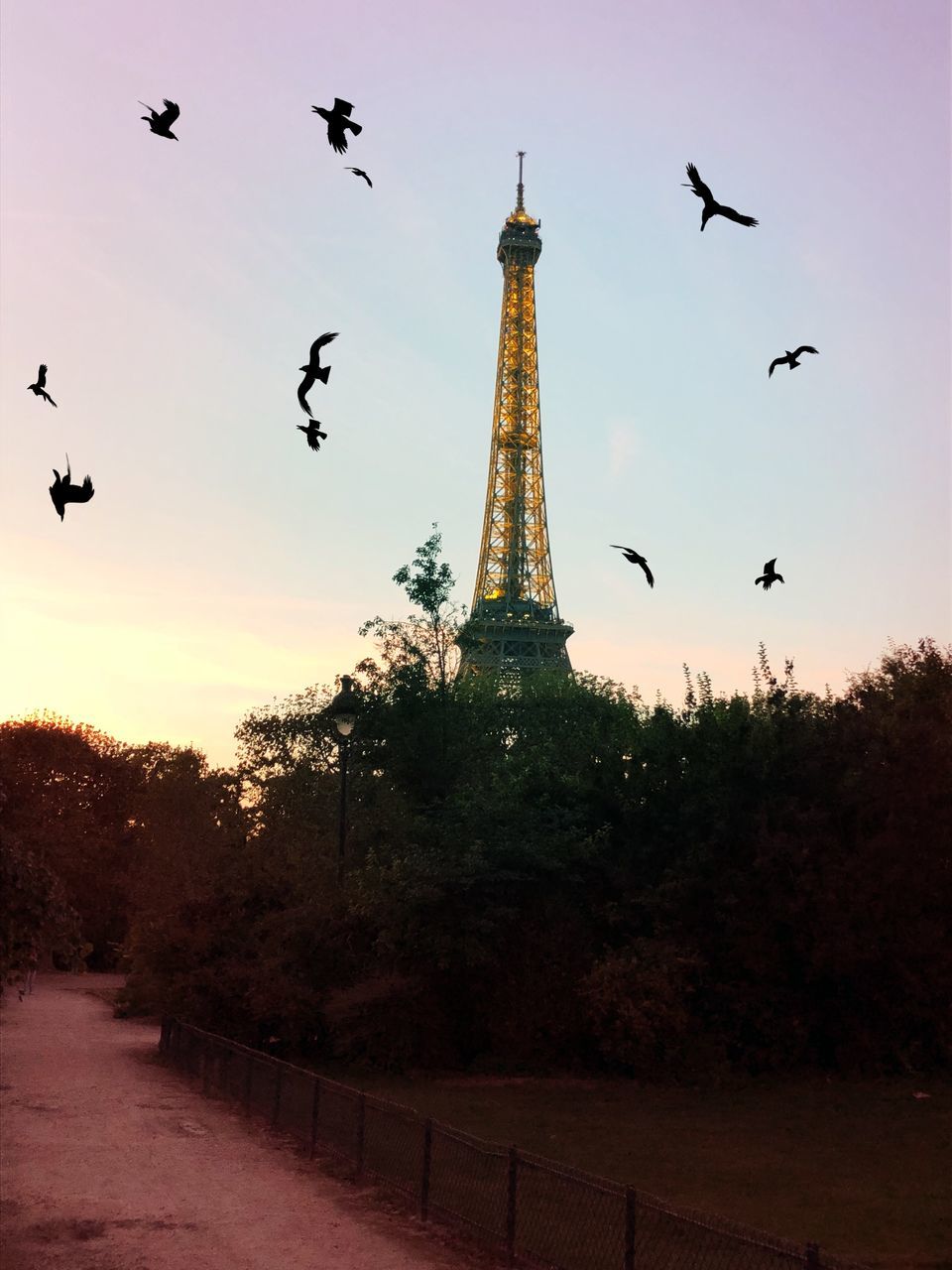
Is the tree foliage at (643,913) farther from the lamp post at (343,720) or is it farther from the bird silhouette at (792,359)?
the bird silhouette at (792,359)

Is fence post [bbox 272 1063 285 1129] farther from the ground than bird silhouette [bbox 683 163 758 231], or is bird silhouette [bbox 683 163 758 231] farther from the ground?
bird silhouette [bbox 683 163 758 231]

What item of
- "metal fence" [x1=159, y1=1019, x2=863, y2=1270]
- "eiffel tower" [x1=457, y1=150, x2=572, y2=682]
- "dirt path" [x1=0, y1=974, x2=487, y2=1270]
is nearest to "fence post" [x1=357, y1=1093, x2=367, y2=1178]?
"metal fence" [x1=159, y1=1019, x2=863, y2=1270]

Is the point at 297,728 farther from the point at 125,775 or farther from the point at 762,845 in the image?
the point at 762,845

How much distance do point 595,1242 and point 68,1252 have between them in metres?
4.90

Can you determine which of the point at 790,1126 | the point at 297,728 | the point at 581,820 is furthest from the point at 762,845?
the point at 297,728

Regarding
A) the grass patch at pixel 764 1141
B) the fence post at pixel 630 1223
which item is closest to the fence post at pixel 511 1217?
the fence post at pixel 630 1223

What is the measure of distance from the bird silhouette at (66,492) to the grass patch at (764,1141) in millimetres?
10067

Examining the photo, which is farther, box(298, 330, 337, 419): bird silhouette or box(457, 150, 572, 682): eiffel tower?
box(457, 150, 572, 682): eiffel tower

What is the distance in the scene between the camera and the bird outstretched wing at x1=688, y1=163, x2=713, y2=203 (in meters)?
10.7

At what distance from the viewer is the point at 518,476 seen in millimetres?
98562

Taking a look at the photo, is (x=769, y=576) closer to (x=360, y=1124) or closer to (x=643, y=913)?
(x=360, y=1124)

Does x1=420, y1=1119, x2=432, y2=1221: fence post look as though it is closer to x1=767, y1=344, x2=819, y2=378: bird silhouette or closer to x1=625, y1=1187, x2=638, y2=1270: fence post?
x1=625, y1=1187, x2=638, y2=1270: fence post

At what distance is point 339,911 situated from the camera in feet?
85.6

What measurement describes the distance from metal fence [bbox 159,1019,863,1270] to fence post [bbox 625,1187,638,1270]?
0.01 meters
